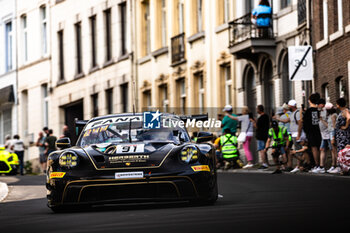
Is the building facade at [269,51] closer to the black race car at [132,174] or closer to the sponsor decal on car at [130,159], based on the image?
the black race car at [132,174]

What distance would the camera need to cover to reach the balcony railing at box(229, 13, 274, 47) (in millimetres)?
38562

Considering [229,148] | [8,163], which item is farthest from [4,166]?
[229,148]

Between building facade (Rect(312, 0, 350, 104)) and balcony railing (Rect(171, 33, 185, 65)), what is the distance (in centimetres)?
1247

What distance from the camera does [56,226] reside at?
12.7 metres

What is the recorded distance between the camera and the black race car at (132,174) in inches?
584

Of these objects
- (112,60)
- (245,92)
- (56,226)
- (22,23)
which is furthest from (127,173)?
(22,23)

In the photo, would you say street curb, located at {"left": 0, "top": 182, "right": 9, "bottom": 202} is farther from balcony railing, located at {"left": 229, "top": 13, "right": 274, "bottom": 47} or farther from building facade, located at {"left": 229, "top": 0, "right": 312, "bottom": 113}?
balcony railing, located at {"left": 229, "top": 13, "right": 274, "bottom": 47}

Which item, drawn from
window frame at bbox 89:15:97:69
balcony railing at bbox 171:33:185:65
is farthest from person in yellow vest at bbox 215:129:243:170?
window frame at bbox 89:15:97:69

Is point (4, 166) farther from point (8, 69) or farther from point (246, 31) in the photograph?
point (8, 69)

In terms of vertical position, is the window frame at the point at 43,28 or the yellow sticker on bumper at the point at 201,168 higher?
the window frame at the point at 43,28

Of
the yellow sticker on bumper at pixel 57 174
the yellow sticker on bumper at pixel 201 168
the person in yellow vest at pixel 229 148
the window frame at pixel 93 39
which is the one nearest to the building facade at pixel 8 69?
the window frame at pixel 93 39

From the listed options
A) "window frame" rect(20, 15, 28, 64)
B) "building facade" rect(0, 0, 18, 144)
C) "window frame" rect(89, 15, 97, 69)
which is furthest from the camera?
"building facade" rect(0, 0, 18, 144)

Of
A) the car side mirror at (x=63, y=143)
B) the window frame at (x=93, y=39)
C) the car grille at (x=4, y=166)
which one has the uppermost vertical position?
the window frame at (x=93, y=39)

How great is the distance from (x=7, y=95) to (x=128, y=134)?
1952 inches
